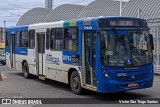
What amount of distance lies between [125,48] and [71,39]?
2.47 m

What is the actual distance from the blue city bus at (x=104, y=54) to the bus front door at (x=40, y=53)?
146 cm

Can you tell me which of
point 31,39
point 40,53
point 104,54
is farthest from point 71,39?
point 31,39

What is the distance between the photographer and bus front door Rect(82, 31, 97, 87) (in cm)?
1130

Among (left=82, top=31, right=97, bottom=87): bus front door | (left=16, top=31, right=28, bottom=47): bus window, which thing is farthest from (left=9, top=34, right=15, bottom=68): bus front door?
(left=82, top=31, right=97, bottom=87): bus front door

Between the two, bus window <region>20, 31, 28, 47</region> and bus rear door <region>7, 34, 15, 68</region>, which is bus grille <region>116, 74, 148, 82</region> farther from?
bus rear door <region>7, 34, 15, 68</region>

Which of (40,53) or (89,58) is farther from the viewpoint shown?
(40,53)

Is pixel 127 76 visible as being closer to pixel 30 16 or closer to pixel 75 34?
pixel 75 34

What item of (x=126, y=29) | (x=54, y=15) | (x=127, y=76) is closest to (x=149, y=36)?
(x=126, y=29)

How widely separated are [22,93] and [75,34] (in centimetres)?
298

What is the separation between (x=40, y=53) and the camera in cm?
1580

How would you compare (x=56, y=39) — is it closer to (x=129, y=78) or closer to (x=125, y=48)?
(x=125, y=48)

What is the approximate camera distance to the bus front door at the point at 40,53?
15.4 metres

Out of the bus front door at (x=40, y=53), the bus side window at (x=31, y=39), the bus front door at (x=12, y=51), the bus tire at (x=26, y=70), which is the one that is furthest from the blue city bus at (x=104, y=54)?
the bus front door at (x=12, y=51)

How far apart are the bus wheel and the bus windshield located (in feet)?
5.87
